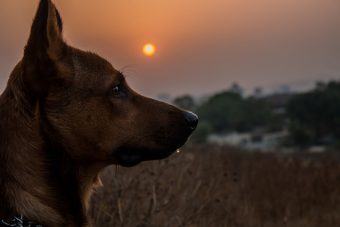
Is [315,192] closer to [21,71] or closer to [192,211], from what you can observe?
[192,211]

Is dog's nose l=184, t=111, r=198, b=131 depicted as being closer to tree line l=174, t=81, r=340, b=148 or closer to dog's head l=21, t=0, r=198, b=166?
dog's head l=21, t=0, r=198, b=166

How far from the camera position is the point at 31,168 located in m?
3.60

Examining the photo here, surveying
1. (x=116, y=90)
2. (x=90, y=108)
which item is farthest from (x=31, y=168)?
(x=116, y=90)

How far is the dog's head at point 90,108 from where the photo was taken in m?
3.56

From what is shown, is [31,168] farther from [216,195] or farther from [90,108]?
[216,195]

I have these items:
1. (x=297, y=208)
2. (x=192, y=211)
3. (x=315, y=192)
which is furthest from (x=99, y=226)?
(x=315, y=192)

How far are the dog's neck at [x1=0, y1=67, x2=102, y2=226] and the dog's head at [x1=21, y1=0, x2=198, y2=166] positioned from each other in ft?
0.22

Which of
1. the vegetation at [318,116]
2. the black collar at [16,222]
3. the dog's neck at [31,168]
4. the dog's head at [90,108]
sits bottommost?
the black collar at [16,222]

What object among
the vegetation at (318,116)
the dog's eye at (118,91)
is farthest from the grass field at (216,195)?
the vegetation at (318,116)

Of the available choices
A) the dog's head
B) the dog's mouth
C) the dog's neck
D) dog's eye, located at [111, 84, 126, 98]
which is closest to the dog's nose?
the dog's head

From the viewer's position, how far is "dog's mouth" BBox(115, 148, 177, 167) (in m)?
4.05

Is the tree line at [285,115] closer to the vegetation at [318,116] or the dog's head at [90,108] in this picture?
the vegetation at [318,116]

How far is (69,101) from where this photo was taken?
3814 millimetres

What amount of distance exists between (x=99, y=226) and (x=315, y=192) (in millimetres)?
5512
